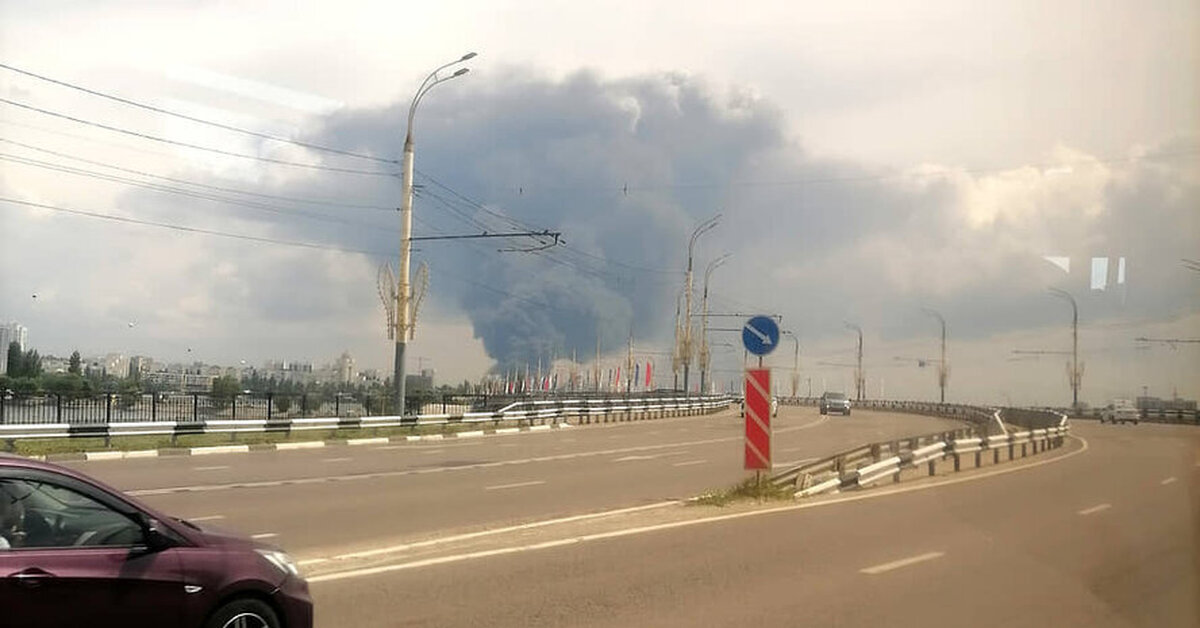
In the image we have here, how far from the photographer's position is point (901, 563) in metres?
11.3

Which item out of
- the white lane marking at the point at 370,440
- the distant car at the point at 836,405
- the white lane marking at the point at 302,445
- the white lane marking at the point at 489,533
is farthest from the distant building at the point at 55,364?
the distant car at the point at 836,405

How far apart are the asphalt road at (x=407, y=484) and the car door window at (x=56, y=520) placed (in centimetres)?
544

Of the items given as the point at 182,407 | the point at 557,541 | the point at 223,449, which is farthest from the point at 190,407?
the point at 557,541

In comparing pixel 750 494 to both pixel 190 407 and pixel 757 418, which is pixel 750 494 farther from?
pixel 190 407

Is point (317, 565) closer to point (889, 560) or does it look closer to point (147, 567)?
point (147, 567)

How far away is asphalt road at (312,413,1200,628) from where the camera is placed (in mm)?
8492

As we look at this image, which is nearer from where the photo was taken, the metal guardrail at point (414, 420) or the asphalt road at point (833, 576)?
the asphalt road at point (833, 576)

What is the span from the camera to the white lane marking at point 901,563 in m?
10.8

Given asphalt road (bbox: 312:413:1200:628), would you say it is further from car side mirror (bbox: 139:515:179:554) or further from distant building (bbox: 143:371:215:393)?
distant building (bbox: 143:371:215:393)

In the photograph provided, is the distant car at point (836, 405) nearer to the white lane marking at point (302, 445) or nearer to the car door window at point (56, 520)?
the white lane marking at point (302, 445)

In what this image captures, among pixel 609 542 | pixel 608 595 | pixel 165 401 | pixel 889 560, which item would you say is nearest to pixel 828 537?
pixel 889 560

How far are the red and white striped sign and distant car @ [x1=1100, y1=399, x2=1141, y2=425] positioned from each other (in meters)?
56.1

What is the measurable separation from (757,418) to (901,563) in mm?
5481

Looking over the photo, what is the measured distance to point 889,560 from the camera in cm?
1152
